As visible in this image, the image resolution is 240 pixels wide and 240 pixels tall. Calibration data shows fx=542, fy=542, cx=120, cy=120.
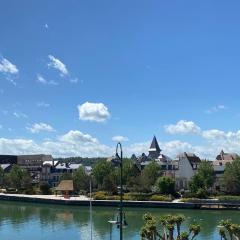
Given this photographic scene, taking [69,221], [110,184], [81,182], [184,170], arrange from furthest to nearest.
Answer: [184,170], [81,182], [110,184], [69,221]

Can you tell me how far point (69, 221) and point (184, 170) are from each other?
184 ft

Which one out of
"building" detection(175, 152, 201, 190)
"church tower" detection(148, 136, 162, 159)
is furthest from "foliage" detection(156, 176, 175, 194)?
"church tower" detection(148, 136, 162, 159)

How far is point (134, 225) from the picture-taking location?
220 feet

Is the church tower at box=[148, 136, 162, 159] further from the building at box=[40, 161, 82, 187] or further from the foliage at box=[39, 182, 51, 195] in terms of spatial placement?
the foliage at box=[39, 182, 51, 195]

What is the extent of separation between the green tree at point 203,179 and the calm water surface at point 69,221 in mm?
17508

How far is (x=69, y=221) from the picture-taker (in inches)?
2908

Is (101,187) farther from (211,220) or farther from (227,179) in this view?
→ (211,220)

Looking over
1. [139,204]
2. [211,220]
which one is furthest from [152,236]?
[139,204]

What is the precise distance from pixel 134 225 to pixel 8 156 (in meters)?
130

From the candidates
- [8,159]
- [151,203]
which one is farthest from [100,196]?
[8,159]

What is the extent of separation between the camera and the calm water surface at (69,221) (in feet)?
194

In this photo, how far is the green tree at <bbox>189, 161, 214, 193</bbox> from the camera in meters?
104

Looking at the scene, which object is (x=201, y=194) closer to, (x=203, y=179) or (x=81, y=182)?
(x=203, y=179)

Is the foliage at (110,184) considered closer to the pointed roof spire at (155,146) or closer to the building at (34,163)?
the building at (34,163)
